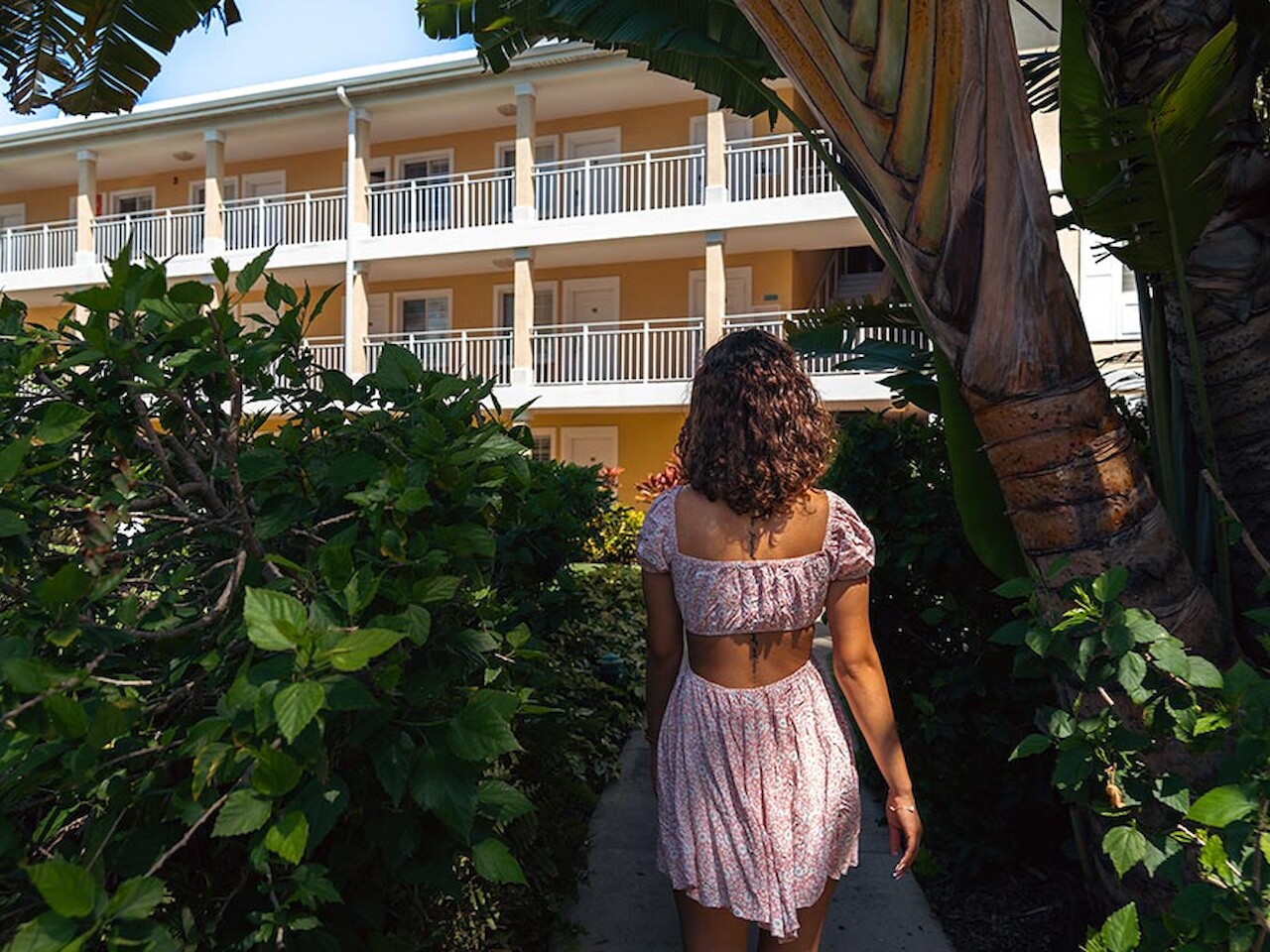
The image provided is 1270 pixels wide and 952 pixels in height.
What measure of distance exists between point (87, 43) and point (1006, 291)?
399 cm

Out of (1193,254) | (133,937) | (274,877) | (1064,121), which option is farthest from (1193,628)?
(133,937)

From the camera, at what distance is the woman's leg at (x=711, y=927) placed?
7.59 ft

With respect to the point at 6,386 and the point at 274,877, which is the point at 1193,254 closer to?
the point at 274,877

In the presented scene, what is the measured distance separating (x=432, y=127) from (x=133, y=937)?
23.1 meters

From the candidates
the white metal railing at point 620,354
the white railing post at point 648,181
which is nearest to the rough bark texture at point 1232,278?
the white metal railing at point 620,354

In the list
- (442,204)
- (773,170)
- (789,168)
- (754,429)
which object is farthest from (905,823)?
(442,204)

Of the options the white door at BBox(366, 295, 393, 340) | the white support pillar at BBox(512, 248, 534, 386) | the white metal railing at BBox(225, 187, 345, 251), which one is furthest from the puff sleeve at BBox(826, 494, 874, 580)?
the white door at BBox(366, 295, 393, 340)

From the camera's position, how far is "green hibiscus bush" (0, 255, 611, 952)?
1.24 meters

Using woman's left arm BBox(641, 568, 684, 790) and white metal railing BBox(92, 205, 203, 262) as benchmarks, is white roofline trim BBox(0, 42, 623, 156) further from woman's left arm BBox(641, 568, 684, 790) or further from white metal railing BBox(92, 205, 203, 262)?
woman's left arm BBox(641, 568, 684, 790)

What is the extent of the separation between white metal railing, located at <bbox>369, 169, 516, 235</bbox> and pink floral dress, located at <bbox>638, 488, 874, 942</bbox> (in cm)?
1863

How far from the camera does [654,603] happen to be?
7.90 feet

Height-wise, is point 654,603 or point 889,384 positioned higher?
point 889,384

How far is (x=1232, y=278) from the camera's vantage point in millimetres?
2807

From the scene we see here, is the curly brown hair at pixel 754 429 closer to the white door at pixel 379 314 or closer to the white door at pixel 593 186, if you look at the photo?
the white door at pixel 593 186
